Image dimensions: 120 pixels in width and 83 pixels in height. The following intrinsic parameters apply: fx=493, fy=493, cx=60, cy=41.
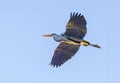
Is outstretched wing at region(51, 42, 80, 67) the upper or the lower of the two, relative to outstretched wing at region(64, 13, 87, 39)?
lower

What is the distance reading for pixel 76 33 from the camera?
24969 millimetres

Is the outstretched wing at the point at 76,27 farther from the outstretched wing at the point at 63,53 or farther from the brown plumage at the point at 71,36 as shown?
the outstretched wing at the point at 63,53

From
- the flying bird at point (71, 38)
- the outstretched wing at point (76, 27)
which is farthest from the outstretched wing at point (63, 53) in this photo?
the outstretched wing at point (76, 27)

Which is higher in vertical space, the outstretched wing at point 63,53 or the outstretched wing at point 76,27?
the outstretched wing at point 76,27

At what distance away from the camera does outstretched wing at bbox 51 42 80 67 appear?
2541cm

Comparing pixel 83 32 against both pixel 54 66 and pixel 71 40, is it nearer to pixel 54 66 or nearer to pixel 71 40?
pixel 71 40

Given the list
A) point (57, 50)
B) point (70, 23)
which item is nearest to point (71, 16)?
point (70, 23)

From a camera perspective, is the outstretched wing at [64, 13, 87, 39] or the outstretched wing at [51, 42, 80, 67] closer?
the outstretched wing at [64, 13, 87, 39]

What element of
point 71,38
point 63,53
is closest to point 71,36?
point 71,38

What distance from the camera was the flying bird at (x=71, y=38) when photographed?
81.4 feet

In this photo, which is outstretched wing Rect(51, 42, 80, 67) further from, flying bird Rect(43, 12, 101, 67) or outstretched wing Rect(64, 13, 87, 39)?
outstretched wing Rect(64, 13, 87, 39)

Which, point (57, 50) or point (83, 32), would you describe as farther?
point (57, 50)

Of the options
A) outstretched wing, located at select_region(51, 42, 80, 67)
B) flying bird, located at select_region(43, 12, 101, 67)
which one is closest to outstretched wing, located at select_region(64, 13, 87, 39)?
flying bird, located at select_region(43, 12, 101, 67)

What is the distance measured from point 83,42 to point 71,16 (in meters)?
1.59
